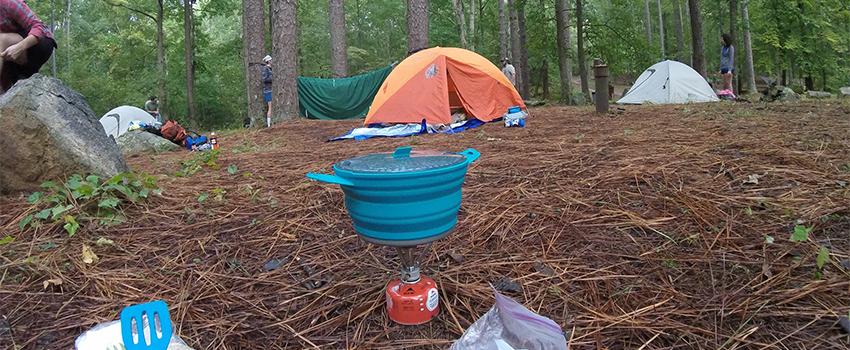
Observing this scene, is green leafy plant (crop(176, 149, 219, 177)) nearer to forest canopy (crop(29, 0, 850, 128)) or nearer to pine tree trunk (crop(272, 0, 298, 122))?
pine tree trunk (crop(272, 0, 298, 122))

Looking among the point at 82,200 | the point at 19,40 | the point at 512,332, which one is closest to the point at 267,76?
the point at 19,40

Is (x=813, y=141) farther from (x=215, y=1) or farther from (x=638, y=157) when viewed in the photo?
(x=215, y=1)

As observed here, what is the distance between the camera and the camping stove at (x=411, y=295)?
1.46 metres

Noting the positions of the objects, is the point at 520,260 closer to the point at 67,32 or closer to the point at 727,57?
the point at 727,57

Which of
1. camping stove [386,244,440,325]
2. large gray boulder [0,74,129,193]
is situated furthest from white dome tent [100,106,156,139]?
camping stove [386,244,440,325]

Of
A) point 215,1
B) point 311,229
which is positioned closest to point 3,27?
point 311,229

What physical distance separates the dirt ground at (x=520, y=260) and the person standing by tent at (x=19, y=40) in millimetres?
1107

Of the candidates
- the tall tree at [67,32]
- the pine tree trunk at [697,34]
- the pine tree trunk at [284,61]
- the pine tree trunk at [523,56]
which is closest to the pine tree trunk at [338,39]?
the pine tree trunk at [284,61]

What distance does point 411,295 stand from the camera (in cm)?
147

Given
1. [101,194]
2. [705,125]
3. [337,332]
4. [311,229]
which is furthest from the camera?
[705,125]

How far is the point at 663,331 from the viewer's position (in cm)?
139

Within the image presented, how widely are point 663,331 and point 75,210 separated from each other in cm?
261

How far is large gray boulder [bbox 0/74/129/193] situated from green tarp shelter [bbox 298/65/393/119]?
8838 mm

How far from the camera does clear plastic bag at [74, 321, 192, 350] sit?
1281mm
